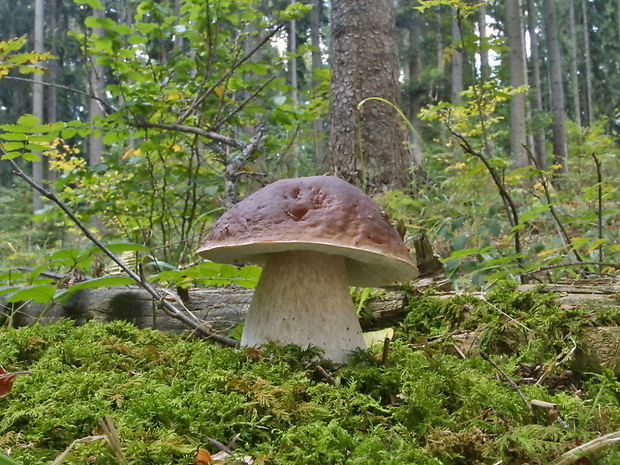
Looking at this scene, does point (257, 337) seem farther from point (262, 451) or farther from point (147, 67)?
point (147, 67)

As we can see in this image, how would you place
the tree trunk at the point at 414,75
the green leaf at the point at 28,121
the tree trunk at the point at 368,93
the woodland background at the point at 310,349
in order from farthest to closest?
the tree trunk at the point at 414,75 < the tree trunk at the point at 368,93 < the green leaf at the point at 28,121 < the woodland background at the point at 310,349

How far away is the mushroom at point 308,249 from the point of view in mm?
1566

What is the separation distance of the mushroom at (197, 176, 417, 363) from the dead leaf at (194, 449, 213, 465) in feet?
2.33

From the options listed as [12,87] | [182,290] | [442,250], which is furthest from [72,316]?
[12,87]

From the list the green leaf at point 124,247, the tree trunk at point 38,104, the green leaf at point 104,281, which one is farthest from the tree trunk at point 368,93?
the tree trunk at point 38,104

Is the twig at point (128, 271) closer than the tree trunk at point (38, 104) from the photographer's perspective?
Yes

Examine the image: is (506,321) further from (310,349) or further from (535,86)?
(535,86)

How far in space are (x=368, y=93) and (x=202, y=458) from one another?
462cm

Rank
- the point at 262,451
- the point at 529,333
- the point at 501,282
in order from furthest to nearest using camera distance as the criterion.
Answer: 1. the point at 501,282
2. the point at 529,333
3. the point at 262,451

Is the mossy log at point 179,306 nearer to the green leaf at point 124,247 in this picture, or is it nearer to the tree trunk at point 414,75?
the green leaf at point 124,247

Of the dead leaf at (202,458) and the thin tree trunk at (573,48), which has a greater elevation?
the thin tree trunk at (573,48)

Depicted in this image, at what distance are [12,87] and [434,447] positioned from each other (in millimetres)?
24603

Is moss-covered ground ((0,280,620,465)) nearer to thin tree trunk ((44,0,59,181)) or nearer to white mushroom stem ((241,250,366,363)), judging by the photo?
white mushroom stem ((241,250,366,363))

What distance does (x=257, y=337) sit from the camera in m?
1.80
